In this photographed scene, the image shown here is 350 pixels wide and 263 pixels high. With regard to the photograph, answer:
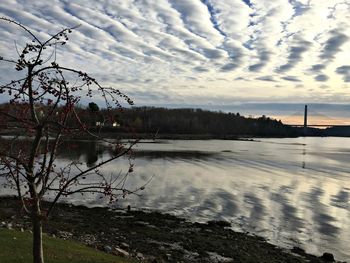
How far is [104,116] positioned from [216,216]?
20.6 meters

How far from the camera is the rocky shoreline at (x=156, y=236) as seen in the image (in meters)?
18.1

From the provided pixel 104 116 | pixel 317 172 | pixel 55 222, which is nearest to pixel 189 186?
pixel 55 222

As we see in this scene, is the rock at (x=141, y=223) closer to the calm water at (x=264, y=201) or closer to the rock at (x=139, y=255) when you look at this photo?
the calm water at (x=264, y=201)

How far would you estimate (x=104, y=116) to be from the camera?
6.77 metres

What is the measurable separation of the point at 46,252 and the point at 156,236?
908cm

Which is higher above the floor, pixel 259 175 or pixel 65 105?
pixel 65 105

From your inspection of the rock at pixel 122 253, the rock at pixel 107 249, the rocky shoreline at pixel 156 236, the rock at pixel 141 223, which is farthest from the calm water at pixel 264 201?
the rock at pixel 107 249

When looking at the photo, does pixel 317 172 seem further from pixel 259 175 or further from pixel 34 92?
pixel 34 92

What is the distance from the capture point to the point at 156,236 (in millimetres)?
21047

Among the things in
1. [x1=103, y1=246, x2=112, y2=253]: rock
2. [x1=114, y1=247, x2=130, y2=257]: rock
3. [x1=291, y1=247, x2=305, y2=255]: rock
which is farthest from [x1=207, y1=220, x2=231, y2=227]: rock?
[x1=103, y1=246, x2=112, y2=253]: rock

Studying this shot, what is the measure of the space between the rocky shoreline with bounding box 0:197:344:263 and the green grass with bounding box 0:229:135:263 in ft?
4.59

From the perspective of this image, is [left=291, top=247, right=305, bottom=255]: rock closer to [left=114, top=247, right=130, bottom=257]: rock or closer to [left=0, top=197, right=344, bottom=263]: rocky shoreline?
[left=0, top=197, right=344, bottom=263]: rocky shoreline

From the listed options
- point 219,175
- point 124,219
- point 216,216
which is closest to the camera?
point 124,219

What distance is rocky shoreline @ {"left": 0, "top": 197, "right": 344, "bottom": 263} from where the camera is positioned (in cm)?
1812
